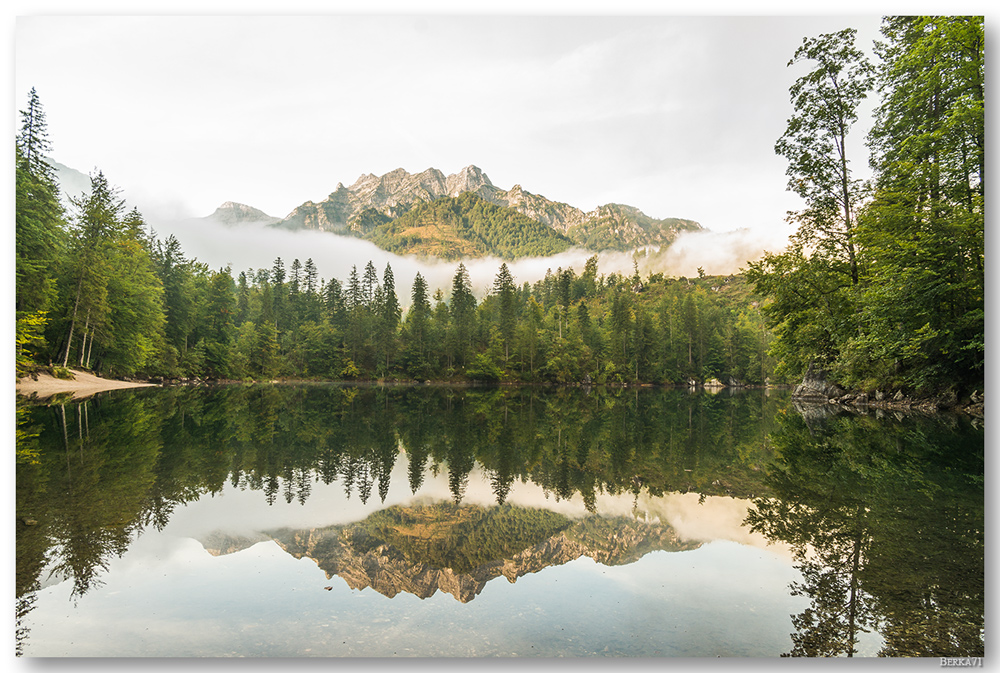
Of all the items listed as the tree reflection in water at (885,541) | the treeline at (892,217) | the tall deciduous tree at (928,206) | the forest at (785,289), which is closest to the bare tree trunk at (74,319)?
the forest at (785,289)

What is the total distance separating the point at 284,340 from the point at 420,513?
85.2 m

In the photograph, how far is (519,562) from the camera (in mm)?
5453

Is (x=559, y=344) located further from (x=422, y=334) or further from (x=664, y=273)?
(x=664, y=273)

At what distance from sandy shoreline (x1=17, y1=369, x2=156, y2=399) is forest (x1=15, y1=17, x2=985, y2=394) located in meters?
0.93

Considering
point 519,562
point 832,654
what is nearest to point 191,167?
point 519,562

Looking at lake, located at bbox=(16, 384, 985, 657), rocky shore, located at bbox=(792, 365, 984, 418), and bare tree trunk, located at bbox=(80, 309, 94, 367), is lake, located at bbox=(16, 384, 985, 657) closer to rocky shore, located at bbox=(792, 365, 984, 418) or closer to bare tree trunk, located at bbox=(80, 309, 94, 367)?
rocky shore, located at bbox=(792, 365, 984, 418)

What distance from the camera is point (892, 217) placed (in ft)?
57.2

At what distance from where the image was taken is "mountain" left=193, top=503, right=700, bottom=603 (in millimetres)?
4980

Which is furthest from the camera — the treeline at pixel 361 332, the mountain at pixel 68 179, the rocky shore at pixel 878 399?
the treeline at pixel 361 332

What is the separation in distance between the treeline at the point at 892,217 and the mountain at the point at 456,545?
19.2 ft

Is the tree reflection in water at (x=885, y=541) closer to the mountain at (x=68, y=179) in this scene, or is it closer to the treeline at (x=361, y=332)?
the mountain at (x=68, y=179)

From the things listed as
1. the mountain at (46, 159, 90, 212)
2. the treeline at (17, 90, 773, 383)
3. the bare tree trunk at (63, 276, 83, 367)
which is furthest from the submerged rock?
the bare tree trunk at (63, 276, 83, 367)

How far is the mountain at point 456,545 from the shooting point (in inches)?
196

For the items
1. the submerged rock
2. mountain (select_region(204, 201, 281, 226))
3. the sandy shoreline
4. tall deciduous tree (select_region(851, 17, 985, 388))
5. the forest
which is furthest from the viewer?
the submerged rock
